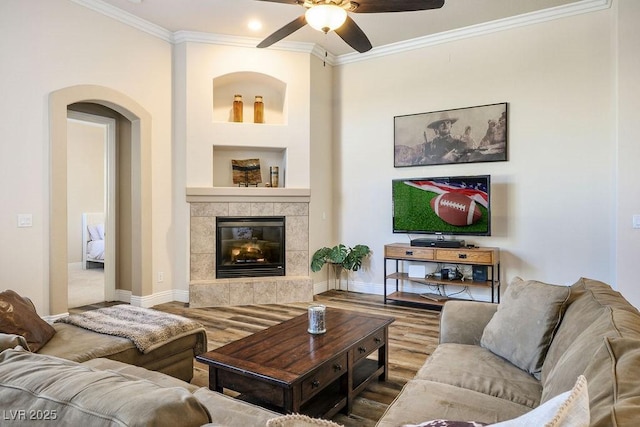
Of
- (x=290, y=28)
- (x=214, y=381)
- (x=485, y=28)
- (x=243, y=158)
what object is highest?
(x=485, y=28)

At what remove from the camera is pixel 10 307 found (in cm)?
212

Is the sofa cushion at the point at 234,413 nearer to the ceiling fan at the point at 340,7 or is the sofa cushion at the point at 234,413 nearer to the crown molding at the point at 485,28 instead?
the ceiling fan at the point at 340,7

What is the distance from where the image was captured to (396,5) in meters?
2.75

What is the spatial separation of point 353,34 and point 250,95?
272cm

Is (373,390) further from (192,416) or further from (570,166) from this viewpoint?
(570,166)

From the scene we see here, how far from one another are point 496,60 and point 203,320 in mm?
4447

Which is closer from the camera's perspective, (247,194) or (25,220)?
(25,220)

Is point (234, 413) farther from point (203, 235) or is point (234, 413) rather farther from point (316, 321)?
point (203, 235)

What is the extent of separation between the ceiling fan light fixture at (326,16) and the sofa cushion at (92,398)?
8.39ft

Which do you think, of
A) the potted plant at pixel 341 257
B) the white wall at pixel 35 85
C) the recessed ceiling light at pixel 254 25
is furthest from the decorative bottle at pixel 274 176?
the white wall at pixel 35 85

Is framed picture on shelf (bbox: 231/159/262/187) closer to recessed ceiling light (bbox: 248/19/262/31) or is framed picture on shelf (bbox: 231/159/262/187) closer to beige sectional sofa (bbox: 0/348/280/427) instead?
recessed ceiling light (bbox: 248/19/262/31)

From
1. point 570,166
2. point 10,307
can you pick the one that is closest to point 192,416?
point 10,307

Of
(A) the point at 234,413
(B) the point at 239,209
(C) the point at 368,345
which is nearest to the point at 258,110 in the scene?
(B) the point at 239,209

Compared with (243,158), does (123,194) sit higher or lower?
lower
